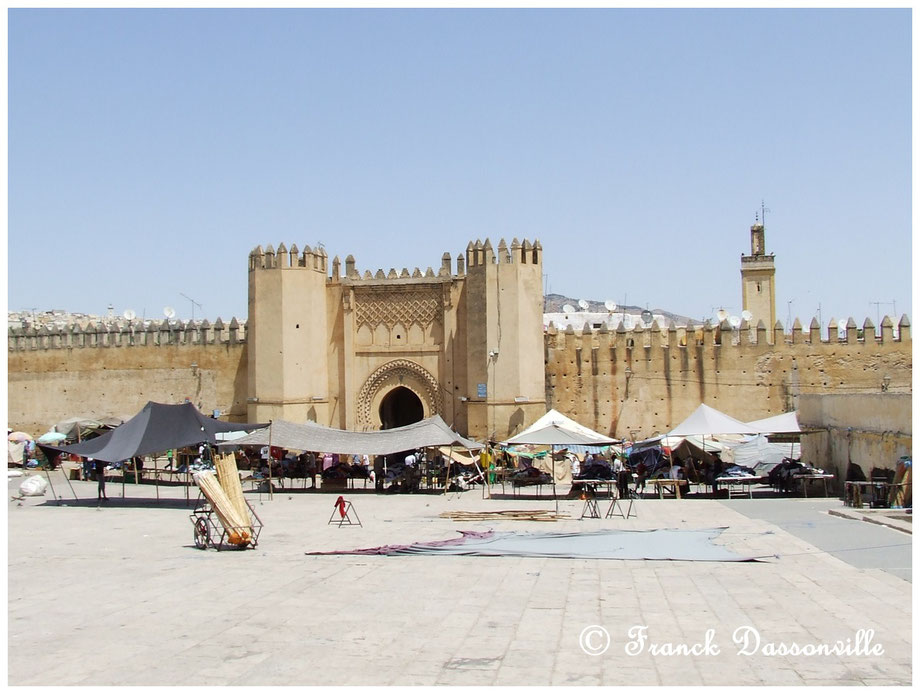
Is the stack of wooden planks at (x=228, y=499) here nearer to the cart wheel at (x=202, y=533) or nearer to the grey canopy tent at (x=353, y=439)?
the cart wheel at (x=202, y=533)

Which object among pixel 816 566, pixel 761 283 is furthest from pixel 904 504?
pixel 761 283

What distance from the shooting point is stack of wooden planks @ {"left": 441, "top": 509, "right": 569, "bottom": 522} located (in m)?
15.4

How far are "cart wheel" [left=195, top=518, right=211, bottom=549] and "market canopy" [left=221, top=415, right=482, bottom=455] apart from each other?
24.7 ft

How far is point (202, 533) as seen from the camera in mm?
12477

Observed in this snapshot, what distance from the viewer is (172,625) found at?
7.99 m

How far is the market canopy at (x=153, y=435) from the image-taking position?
18.0 metres

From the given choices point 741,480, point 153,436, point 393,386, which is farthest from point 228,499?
point 393,386

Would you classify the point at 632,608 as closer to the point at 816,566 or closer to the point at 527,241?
the point at 816,566

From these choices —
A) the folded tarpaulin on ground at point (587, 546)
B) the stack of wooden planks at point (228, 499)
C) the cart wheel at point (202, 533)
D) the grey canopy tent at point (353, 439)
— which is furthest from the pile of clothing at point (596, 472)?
the cart wheel at point (202, 533)

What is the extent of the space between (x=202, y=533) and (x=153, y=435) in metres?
6.21

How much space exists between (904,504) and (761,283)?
29.1m

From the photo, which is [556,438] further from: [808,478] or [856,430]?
[856,430]

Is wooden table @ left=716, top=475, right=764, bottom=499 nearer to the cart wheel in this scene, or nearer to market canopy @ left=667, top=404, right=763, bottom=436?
market canopy @ left=667, top=404, right=763, bottom=436

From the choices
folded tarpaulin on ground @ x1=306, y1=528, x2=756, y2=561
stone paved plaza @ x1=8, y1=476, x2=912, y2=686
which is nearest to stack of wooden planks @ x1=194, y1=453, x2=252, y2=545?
stone paved plaza @ x1=8, y1=476, x2=912, y2=686
